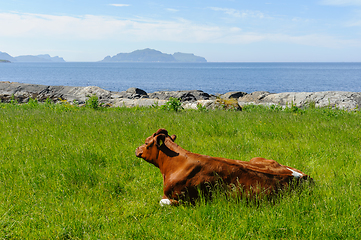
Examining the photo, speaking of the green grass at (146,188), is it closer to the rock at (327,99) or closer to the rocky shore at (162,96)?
the rocky shore at (162,96)

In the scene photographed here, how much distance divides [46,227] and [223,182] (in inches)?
101

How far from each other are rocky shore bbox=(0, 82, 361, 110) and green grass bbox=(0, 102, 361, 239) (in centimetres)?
730

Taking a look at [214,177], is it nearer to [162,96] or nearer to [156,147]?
[156,147]

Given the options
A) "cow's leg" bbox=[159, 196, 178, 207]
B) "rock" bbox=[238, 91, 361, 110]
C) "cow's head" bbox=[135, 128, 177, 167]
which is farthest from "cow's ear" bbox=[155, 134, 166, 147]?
"rock" bbox=[238, 91, 361, 110]

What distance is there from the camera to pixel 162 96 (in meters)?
32.5

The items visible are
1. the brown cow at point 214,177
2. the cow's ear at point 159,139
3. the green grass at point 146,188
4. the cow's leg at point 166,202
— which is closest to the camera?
the green grass at point 146,188

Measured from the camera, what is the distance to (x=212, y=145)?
283 inches

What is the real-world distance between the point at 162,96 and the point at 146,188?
28.0 meters

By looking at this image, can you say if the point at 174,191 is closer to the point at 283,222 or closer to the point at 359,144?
the point at 283,222

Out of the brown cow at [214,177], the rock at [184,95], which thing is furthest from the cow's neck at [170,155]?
the rock at [184,95]

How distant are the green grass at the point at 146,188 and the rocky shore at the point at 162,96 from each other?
730 cm

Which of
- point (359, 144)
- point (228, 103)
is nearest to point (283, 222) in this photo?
point (359, 144)

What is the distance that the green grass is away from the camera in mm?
3416

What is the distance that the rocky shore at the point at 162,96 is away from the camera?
20.3 metres
